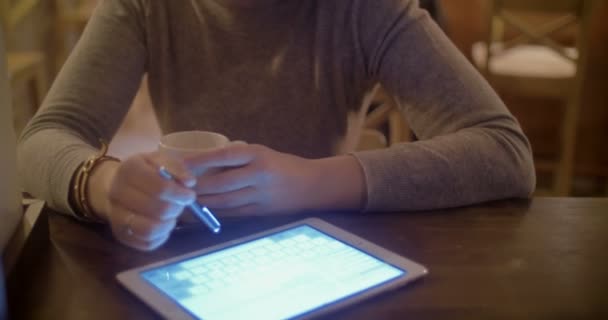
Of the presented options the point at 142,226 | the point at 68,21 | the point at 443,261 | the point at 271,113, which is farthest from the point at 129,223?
the point at 68,21

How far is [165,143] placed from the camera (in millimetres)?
659

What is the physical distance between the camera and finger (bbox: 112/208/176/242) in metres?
0.61

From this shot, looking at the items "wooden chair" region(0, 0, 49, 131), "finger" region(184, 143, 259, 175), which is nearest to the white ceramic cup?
"finger" region(184, 143, 259, 175)

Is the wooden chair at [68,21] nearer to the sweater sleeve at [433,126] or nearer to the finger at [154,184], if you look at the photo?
the sweater sleeve at [433,126]

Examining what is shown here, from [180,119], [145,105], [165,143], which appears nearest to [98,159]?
[165,143]

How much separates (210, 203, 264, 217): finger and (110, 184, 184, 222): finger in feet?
0.36

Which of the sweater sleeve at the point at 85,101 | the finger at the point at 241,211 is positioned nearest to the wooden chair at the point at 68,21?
the sweater sleeve at the point at 85,101

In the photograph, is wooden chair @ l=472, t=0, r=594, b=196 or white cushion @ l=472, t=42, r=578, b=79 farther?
white cushion @ l=472, t=42, r=578, b=79

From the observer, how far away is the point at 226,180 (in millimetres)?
687

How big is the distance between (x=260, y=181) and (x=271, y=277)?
0.16 metres

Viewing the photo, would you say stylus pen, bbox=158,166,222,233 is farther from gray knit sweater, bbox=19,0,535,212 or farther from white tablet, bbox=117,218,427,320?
gray knit sweater, bbox=19,0,535,212

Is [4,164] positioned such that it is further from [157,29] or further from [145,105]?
[145,105]

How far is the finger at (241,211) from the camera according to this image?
28.4 inches

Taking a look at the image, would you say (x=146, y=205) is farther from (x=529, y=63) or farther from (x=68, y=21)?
(x=68, y=21)
